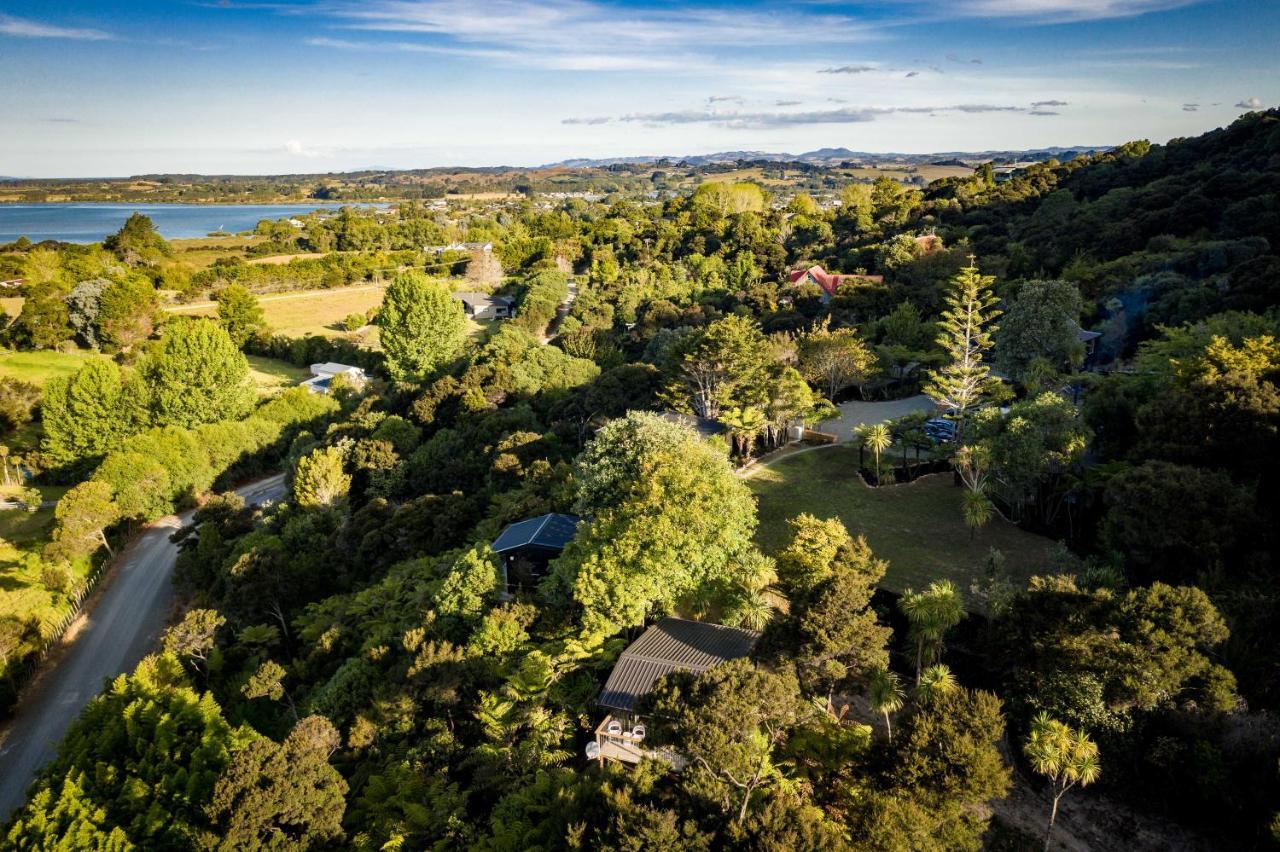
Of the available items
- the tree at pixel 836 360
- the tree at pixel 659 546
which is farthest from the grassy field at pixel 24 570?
the tree at pixel 836 360

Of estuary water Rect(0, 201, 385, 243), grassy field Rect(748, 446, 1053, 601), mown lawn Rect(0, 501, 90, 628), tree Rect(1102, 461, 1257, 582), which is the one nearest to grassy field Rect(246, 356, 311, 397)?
mown lawn Rect(0, 501, 90, 628)

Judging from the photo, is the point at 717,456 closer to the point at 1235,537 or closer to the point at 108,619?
the point at 1235,537

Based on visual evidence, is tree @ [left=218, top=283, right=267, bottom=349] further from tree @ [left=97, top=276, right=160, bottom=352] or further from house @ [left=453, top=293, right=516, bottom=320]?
house @ [left=453, top=293, right=516, bottom=320]

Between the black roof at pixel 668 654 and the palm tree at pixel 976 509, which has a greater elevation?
the palm tree at pixel 976 509

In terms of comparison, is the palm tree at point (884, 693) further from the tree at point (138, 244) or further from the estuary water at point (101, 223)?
the estuary water at point (101, 223)

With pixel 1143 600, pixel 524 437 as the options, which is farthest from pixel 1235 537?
pixel 524 437

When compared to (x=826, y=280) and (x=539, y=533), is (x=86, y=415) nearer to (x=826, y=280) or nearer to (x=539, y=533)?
(x=539, y=533)
